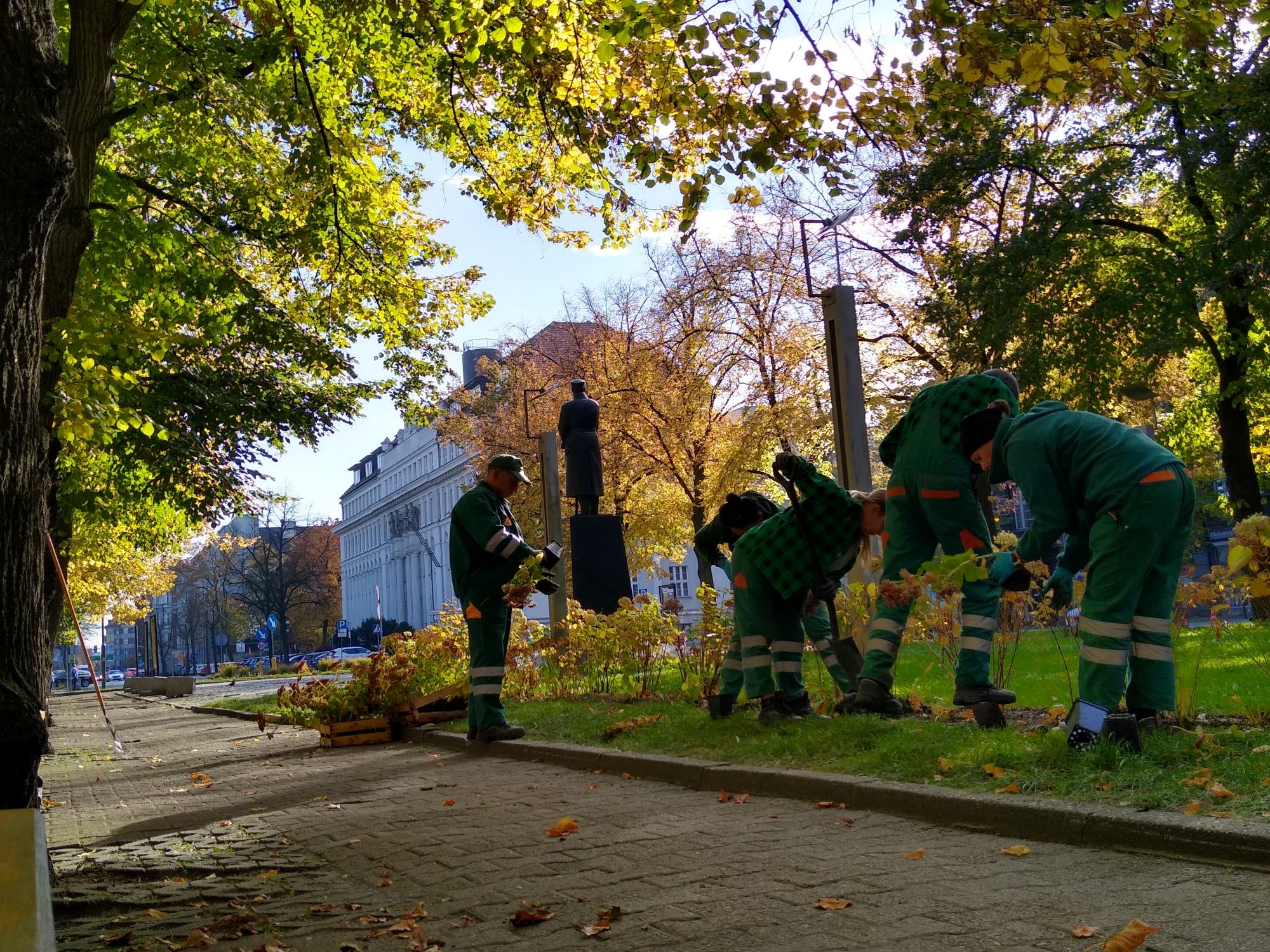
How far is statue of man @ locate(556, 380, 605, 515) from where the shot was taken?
1712 cm

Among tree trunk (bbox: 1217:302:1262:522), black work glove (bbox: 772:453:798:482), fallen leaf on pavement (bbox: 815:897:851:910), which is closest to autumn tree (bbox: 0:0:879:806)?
black work glove (bbox: 772:453:798:482)

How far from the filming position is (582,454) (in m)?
17.2

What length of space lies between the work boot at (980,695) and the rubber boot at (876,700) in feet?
1.68

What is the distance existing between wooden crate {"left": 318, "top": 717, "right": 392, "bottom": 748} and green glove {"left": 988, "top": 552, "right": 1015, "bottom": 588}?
729 centimetres

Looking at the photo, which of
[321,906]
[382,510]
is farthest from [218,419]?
[382,510]

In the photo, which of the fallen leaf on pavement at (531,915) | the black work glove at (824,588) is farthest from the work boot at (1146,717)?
the fallen leaf on pavement at (531,915)

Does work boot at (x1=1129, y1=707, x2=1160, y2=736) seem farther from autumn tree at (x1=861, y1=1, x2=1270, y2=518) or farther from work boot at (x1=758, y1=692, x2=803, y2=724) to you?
autumn tree at (x1=861, y1=1, x2=1270, y2=518)

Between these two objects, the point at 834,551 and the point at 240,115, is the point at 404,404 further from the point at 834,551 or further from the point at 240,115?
the point at 834,551

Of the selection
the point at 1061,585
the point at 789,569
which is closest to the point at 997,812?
the point at 1061,585

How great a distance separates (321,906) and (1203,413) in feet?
92.5

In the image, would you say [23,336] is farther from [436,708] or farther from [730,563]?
[436,708]

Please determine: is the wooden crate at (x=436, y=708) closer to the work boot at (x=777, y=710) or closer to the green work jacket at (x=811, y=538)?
the work boot at (x=777, y=710)

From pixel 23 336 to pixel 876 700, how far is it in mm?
5045

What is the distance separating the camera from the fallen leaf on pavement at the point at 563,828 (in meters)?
5.54
